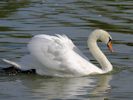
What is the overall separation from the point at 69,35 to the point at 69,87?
498 cm

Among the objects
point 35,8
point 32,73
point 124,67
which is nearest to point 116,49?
point 124,67

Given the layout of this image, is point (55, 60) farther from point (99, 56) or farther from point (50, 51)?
point (99, 56)

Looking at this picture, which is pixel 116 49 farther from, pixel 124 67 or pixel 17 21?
pixel 17 21

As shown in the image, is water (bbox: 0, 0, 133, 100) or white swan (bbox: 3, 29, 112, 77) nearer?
water (bbox: 0, 0, 133, 100)

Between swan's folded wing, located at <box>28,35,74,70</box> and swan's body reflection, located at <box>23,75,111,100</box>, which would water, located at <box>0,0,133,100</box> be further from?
swan's folded wing, located at <box>28,35,74,70</box>

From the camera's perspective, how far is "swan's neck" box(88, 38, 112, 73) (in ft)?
46.8

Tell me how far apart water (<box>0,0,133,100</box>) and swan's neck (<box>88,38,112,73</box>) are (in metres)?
0.15

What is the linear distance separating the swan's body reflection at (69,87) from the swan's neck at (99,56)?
28cm

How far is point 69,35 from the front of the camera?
58.4 ft

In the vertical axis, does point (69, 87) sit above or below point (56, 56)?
below

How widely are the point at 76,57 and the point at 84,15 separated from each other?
24.9 feet

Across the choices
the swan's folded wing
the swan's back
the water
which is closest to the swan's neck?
the water

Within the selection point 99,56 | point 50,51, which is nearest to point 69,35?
point 99,56

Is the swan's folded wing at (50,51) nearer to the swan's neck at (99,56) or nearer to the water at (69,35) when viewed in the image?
the water at (69,35)
